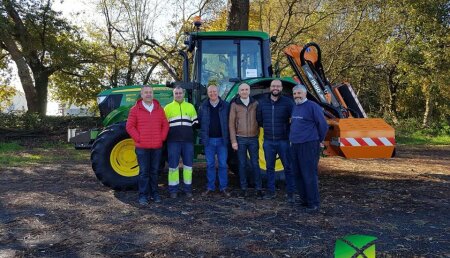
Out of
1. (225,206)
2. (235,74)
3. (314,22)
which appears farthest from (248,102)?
(314,22)

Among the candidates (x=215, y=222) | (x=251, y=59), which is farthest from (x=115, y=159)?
(x=251, y=59)

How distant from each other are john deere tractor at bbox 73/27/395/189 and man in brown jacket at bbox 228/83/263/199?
60cm

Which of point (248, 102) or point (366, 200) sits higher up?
point (248, 102)

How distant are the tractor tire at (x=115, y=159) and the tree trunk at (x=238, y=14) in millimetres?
6851

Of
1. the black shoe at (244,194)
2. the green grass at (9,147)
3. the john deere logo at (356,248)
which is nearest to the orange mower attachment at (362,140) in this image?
the black shoe at (244,194)

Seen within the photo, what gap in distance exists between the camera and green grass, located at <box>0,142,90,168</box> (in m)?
10.4

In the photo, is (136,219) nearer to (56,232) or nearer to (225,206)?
(56,232)

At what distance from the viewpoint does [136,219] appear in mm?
4969

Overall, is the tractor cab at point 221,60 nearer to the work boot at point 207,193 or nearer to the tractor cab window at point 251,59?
the tractor cab window at point 251,59

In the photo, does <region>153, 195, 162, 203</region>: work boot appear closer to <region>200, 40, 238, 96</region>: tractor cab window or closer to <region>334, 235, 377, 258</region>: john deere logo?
<region>200, 40, 238, 96</region>: tractor cab window

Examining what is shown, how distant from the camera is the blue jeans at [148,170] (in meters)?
5.84

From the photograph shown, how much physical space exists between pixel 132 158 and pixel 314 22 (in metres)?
11.3

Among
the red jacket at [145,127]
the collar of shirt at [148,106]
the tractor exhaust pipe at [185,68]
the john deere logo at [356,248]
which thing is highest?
the tractor exhaust pipe at [185,68]

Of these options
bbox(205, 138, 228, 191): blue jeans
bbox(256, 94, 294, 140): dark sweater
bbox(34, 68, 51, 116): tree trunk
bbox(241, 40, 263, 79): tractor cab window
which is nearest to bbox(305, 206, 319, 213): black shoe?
bbox(256, 94, 294, 140): dark sweater
